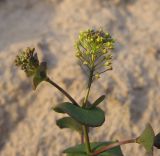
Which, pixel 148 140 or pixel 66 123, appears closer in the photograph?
pixel 148 140

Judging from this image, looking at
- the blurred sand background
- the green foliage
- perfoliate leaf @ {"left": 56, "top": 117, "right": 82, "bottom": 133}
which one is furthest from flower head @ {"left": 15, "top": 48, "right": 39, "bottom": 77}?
→ the blurred sand background

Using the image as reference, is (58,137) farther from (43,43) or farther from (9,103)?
(43,43)

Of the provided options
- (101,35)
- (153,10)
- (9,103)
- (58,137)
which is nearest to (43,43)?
(9,103)

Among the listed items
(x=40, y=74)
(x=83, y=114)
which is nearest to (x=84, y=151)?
(x=83, y=114)

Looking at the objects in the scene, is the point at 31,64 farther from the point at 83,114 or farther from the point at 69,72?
the point at 69,72

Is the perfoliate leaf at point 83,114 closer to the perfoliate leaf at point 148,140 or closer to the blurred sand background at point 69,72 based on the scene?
the perfoliate leaf at point 148,140

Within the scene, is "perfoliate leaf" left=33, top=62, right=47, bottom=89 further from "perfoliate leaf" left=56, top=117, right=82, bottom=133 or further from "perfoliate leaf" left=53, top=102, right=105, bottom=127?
"perfoliate leaf" left=56, top=117, right=82, bottom=133

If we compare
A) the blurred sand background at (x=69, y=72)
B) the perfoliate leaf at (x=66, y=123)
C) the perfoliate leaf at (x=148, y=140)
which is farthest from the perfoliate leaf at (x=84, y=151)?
the blurred sand background at (x=69, y=72)

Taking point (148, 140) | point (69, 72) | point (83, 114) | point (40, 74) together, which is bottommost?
point (148, 140)
